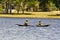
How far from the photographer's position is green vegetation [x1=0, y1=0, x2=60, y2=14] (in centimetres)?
8688

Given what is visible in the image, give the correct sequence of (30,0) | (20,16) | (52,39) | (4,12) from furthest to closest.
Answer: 1. (30,0)
2. (4,12)
3. (20,16)
4. (52,39)

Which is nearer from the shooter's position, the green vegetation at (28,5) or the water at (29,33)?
Result: the water at (29,33)

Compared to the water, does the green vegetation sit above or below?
below

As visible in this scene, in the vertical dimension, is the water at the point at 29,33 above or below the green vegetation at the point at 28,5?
above

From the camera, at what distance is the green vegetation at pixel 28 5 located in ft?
285

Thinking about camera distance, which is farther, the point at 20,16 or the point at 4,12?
the point at 4,12

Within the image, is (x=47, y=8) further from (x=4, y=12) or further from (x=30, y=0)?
(x=4, y=12)

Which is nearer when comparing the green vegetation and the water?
the water

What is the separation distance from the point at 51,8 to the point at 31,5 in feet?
19.5

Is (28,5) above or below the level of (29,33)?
below

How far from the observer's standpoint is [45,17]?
257 ft

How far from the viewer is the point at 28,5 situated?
95.7 meters

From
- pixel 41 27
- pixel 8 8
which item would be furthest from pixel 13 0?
pixel 41 27

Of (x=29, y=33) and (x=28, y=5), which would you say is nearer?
(x=29, y=33)
